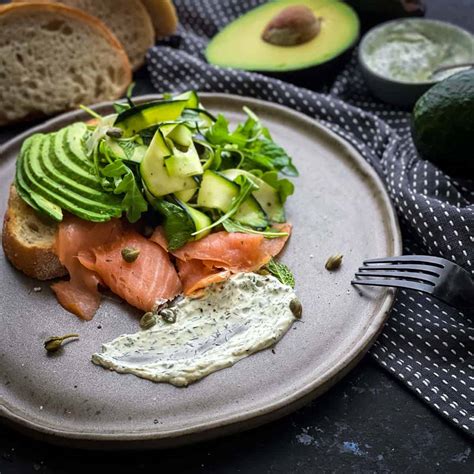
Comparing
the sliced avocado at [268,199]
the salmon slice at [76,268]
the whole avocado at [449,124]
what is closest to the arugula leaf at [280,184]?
the sliced avocado at [268,199]

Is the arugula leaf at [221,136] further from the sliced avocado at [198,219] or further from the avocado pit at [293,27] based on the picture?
the avocado pit at [293,27]

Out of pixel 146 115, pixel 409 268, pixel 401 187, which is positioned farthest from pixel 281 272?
pixel 146 115

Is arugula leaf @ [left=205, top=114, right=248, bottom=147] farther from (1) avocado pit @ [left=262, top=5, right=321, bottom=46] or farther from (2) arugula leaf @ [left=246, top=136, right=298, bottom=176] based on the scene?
(1) avocado pit @ [left=262, top=5, right=321, bottom=46]

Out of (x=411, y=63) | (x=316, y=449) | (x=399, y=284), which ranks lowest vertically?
(x=316, y=449)

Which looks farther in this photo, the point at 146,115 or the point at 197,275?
the point at 146,115

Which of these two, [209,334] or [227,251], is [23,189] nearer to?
[227,251]

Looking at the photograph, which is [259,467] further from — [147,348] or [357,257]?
[357,257]
